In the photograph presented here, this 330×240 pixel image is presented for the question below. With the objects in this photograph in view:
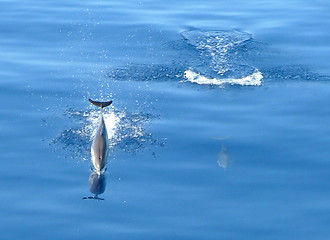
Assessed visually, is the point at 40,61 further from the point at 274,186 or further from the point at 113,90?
the point at 274,186

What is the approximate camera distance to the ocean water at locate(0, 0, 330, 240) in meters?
24.8

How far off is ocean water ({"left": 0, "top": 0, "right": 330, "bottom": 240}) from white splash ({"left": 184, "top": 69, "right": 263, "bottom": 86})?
0.32 ft

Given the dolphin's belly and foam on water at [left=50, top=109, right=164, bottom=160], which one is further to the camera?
foam on water at [left=50, top=109, right=164, bottom=160]

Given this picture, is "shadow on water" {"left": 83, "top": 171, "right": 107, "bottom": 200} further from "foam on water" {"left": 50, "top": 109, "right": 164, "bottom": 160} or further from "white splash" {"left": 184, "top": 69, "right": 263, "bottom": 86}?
"white splash" {"left": 184, "top": 69, "right": 263, "bottom": 86}

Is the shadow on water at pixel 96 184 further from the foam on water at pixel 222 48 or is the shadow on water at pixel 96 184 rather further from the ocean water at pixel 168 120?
the foam on water at pixel 222 48

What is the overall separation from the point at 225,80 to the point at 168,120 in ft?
15.5

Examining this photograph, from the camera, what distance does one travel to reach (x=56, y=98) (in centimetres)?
3312

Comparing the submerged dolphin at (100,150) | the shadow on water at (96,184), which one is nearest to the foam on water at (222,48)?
the submerged dolphin at (100,150)

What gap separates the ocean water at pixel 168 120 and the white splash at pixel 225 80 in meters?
0.10

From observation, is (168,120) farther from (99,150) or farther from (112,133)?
(99,150)

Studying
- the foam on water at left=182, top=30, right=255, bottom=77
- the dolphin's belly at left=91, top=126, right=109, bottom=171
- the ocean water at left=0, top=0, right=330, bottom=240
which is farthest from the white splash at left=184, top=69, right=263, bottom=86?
the dolphin's belly at left=91, top=126, right=109, bottom=171

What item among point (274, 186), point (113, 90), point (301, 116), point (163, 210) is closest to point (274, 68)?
point (301, 116)

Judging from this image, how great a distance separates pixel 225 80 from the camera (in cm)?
3444

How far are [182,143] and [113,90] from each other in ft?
19.7
